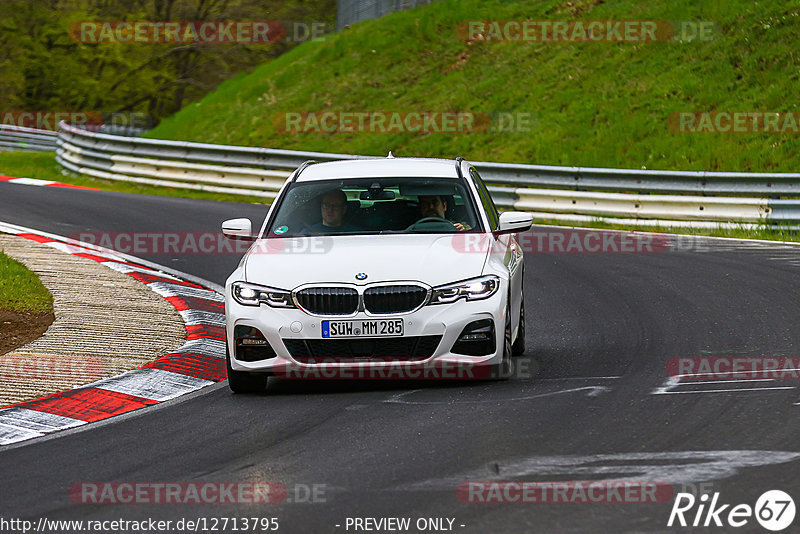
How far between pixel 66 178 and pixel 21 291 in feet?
55.4

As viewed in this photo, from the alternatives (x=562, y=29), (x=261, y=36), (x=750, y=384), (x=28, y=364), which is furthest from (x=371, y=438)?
(x=261, y=36)

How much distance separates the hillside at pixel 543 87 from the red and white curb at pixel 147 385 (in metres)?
13.7

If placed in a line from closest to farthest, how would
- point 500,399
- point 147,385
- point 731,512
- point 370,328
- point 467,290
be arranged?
point 731,512 < point 500,399 < point 370,328 < point 467,290 < point 147,385

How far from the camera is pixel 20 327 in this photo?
10.8m

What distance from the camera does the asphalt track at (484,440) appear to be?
548cm

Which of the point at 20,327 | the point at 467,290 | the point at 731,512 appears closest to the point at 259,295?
the point at 467,290

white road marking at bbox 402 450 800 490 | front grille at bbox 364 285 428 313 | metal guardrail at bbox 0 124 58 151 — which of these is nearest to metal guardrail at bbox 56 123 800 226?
metal guardrail at bbox 0 124 58 151

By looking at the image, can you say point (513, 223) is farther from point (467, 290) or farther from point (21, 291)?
point (21, 291)

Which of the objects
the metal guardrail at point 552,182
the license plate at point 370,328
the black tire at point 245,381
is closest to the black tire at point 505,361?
the license plate at point 370,328

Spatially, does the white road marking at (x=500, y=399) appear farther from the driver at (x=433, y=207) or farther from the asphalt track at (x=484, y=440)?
the driver at (x=433, y=207)

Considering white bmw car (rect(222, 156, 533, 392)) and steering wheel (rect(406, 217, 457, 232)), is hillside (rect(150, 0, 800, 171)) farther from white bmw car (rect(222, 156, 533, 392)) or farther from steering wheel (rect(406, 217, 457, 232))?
white bmw car (rect(222, 156, 533, 392))

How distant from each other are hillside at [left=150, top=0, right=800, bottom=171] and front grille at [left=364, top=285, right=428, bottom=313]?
15.8m

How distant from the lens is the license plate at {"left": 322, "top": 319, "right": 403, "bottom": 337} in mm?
7977

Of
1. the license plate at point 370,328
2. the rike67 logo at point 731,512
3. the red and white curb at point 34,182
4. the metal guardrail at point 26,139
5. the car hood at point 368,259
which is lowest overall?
the rike67 logo at point 731,512
